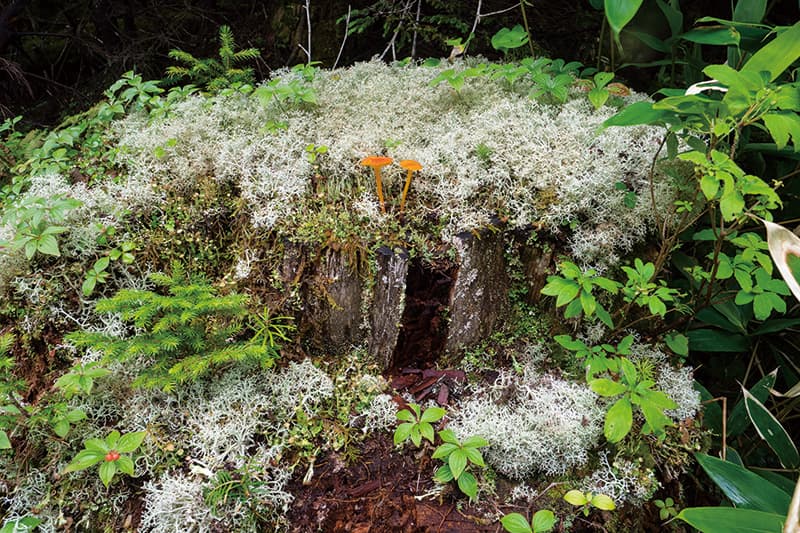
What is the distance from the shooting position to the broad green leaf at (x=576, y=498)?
5.76 feet

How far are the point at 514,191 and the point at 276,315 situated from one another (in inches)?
50.1

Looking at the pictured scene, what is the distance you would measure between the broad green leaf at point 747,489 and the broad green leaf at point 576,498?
1.58 ft

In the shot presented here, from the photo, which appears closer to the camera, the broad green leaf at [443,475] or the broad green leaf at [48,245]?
the broad green leaf at [443,475]

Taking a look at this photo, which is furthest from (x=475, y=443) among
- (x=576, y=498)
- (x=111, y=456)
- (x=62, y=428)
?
(x=62, y=428)

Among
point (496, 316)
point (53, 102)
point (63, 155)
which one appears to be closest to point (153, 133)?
point (63, 155)

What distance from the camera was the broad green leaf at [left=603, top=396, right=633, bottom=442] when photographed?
63.2 inches

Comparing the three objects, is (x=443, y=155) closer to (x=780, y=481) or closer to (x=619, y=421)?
(x=619, y=421)

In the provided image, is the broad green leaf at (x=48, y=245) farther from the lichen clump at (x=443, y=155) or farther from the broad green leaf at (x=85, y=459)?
the broad green leaf at (x=85, y=459)

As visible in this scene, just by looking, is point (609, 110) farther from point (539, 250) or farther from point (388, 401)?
point (388, 401)

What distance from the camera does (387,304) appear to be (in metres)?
2.23

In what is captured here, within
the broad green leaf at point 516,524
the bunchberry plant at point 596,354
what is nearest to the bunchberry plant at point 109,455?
the broad green leaf at point 516,524

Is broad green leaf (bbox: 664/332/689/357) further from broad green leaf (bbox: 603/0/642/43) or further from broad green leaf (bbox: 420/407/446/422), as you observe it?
broad green leaf (bbox: 603/0/642/43)

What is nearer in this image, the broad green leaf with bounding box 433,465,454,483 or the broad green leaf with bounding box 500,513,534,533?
the broad green leaf with bounding box 500,513,534,533

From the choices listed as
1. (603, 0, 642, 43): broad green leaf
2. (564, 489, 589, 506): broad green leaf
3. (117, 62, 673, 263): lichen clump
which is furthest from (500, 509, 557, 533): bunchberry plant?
(603, 0, 642, 43): broad green leaf
